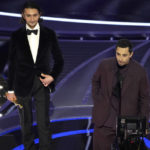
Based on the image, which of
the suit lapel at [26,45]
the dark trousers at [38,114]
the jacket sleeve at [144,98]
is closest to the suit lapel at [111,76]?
the jacket sleeve at [144,98]

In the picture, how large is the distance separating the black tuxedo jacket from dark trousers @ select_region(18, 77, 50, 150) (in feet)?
0.25

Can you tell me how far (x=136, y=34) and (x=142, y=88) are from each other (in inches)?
114

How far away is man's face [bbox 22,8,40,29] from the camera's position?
2240 millimetres

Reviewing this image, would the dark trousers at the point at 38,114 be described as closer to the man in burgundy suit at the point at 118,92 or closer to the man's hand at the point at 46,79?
the man's hand at the point at 46,79

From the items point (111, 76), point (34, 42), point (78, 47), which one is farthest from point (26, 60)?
point (78, 47)

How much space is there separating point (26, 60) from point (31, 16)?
40cm

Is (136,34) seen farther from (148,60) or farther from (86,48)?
(86,48)

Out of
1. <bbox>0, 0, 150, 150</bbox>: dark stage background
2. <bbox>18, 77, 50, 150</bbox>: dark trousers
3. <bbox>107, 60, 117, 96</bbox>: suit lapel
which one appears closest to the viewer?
<bbox>107, 60, 117, 96</bbox>: suit lapel

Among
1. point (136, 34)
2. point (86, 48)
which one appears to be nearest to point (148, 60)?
point (136, 34)

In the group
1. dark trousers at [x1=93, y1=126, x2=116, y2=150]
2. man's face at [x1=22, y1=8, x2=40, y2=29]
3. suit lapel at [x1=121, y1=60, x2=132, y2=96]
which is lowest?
dark trousers at [x1=93, y1=126, x2=116, y2=150]

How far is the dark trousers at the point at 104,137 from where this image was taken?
2.29 metres

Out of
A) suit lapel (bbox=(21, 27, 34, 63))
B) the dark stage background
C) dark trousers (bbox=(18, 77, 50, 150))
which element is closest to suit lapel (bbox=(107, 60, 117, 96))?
dark trousers (bbox=(18, 77, 50, 150))

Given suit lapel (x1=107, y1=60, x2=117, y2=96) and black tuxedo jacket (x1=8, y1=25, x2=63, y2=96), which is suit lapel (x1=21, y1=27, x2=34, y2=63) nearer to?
black tuxedo jacket (x1=8, y1=25, x2=63, y2=96)

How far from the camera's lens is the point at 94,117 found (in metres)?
2.27
